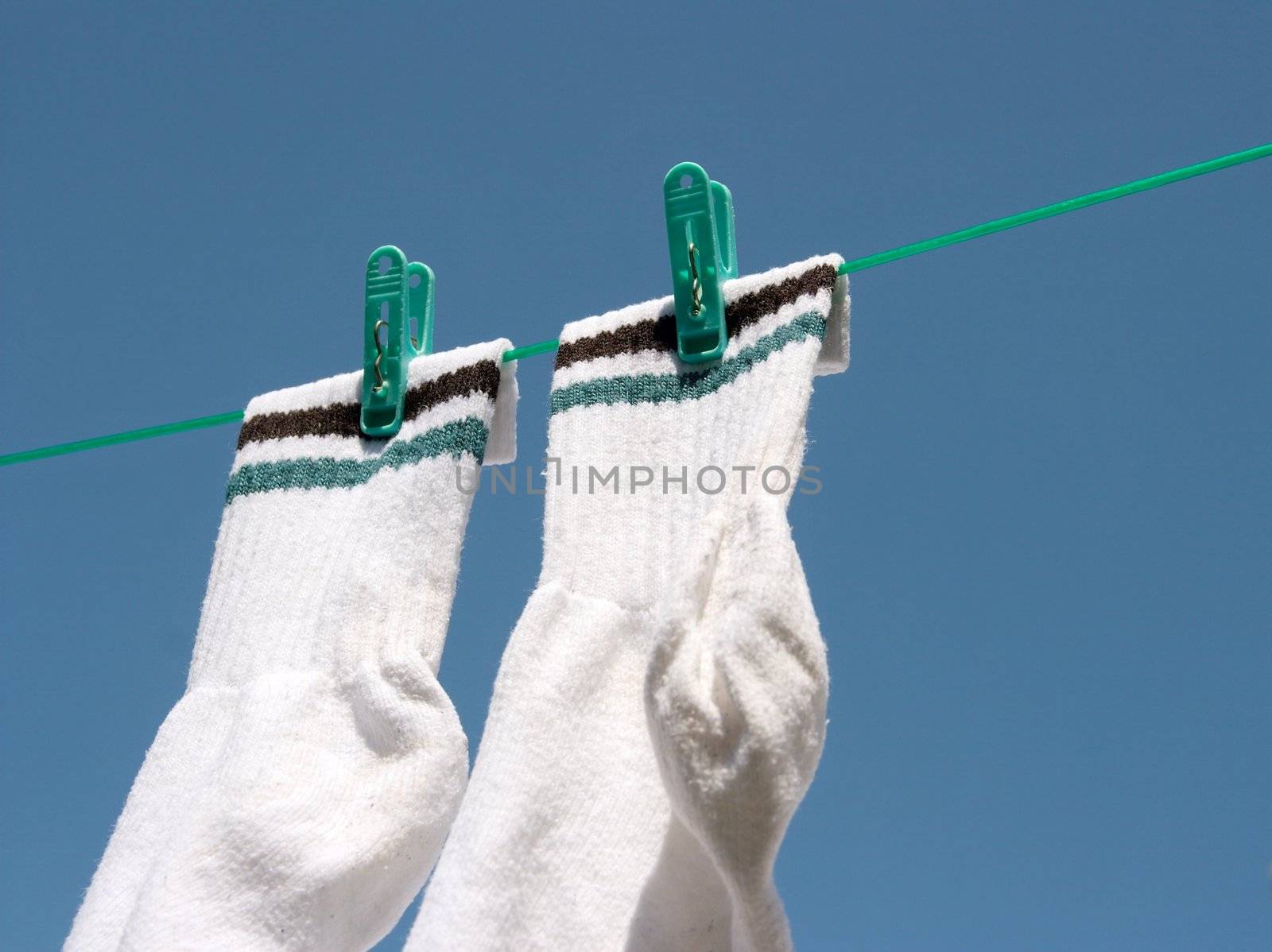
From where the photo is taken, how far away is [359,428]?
3.88 ft

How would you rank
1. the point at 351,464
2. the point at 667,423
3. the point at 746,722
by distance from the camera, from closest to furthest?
the point at 746,722 < the point at 667,423 < the point at 351,464

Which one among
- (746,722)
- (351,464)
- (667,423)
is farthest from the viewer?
(351,464)

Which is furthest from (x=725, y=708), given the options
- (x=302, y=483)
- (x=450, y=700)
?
(x=302, y=483)

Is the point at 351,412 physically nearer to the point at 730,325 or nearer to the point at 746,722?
the point at 730,325

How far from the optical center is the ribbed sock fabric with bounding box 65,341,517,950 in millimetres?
904

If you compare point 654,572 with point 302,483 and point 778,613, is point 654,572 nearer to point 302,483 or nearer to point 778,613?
point 778,613

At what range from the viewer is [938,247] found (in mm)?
940

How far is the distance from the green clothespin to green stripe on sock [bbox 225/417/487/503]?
20 cm

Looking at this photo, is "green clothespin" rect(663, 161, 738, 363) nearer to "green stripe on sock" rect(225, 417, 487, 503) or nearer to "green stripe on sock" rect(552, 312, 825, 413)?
"green stripe on sock" rect(552, 312, 825, 413)

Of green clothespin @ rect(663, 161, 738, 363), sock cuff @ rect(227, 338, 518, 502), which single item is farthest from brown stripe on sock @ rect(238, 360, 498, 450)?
green clothespin @ rect(663, 161, 738, 363)

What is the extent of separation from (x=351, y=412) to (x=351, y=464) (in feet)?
0.21

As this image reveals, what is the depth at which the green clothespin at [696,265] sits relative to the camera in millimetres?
1017

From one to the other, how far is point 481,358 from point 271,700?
33cm

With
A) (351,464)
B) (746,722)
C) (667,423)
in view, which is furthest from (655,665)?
(351,464)
